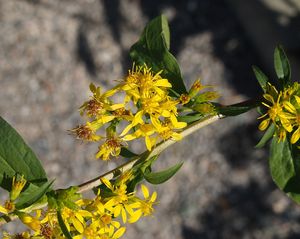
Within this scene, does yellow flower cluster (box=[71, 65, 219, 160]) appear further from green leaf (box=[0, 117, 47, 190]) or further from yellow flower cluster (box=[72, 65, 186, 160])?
green leaf (box=[0, 117, 47, 190])

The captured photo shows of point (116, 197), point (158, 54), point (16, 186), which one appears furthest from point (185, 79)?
point (16, 186)

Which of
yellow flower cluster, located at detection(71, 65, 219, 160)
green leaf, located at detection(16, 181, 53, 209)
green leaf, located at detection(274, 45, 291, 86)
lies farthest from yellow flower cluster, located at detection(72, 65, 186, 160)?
green leaf, located at detection(274, 45, 291, 86)

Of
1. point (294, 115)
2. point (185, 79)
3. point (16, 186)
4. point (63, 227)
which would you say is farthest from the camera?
point (185, 79)

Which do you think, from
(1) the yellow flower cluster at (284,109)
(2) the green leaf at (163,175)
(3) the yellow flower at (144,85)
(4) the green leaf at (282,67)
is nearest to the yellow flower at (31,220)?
(2) the green leaf at (163,175)

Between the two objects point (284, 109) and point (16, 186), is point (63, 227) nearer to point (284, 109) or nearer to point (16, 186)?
point (16, 186)

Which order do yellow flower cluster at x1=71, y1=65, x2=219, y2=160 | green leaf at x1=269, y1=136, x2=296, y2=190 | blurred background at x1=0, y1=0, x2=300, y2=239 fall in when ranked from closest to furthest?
yellow flower cluster at x1=71, y1=65, x2=219, y2=160 < green leaf at x1=269, y1=136, x2=296, y2=190 < blurred background at x1=0, y1=0, x2=300, y2=239

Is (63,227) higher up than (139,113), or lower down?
lower down
